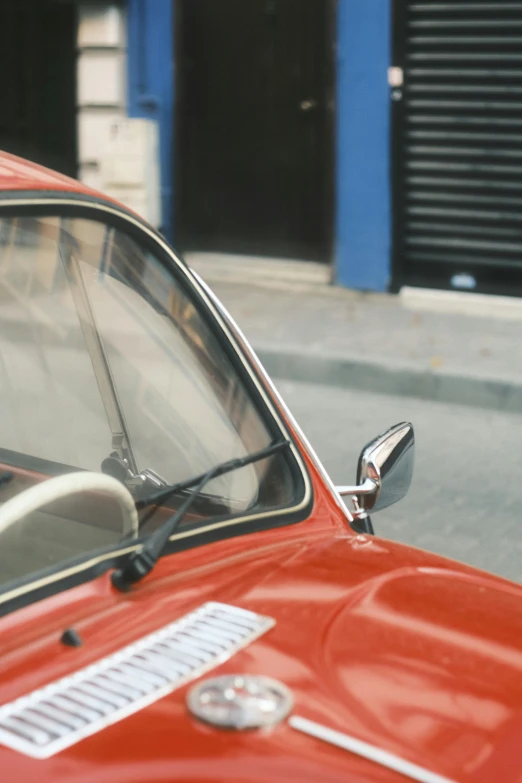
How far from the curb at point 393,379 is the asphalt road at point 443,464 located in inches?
3.4

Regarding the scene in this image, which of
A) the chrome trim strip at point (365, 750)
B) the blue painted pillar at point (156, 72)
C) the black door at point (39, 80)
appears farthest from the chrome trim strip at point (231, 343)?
the black door at point (39, 80)

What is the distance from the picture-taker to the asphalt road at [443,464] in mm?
5461

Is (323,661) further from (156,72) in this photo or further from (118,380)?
(156,72)

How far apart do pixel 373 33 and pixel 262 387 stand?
943cm

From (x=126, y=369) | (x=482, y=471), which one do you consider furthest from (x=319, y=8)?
(x=126, y=369)

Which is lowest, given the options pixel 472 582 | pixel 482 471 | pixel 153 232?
pixel 482 471

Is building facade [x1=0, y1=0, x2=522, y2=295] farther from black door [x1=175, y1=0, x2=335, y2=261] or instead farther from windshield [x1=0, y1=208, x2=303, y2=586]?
windshield [x1=0, y1=208, x2=303, y2=586]

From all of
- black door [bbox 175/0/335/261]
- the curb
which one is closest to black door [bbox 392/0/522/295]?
black door [bbox 175/0/335/261]

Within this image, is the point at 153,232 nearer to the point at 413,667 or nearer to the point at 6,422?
the point at 6,422

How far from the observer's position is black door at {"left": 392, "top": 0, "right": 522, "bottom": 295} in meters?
10.9

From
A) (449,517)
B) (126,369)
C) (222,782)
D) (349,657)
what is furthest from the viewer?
(449,517)

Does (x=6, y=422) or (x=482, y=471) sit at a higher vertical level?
(x=6, y=422)

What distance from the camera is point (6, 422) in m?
2.54

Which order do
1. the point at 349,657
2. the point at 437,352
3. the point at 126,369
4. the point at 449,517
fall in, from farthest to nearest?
the point at 437,352 → the point at 449,517 → the point at 126,369 → the point at 349,657
